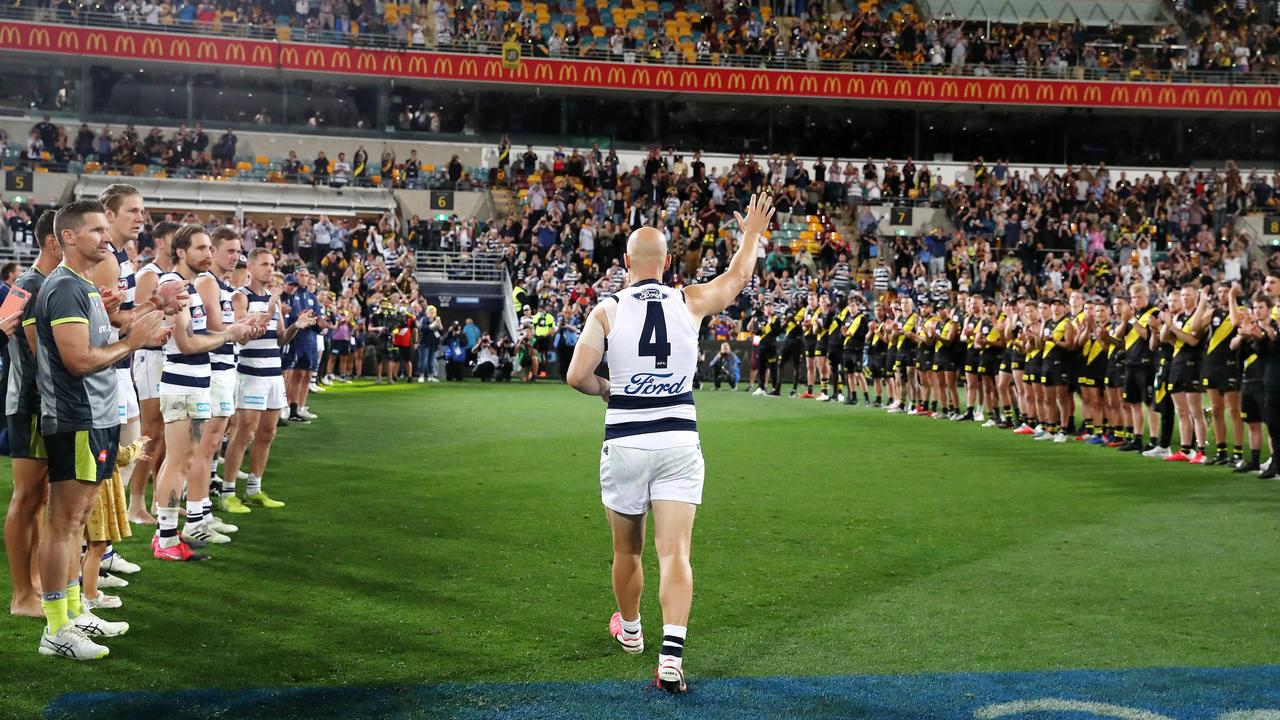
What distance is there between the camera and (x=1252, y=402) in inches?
533

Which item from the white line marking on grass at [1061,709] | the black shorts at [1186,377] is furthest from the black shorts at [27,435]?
the black shorts at [1186,377]

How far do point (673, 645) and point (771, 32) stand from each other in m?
40.9

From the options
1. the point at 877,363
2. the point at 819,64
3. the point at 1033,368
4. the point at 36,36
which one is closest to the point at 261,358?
the point at 1033,368

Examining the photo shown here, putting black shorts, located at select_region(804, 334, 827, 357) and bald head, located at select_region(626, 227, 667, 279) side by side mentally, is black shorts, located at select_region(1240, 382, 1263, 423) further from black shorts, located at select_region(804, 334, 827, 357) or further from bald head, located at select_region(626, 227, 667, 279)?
black shorts, located at select_region(804, 334, 827, 357)

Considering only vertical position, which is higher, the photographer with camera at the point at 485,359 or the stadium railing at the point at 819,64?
the stadium railing at the point at 819,64

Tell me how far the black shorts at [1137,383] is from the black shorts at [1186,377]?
923mm

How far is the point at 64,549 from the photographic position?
5.75 metres

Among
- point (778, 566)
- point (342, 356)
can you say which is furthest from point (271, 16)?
point (778, 566)

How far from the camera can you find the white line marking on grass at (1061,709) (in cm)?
504

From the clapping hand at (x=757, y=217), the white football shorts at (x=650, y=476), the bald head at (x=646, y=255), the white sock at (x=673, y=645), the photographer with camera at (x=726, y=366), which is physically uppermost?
the clapping hand at (x=757, y=217)

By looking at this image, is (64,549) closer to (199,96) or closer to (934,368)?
(934,368)

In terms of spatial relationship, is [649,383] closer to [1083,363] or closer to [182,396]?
[182,396]

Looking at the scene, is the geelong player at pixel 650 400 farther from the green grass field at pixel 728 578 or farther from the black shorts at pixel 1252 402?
the black shorts at pixel 1252 402

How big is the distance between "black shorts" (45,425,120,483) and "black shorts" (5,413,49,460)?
0.52 ft
